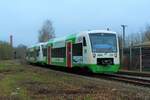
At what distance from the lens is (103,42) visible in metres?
31.1

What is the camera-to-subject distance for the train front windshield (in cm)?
3070

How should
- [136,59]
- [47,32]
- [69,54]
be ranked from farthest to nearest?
[47,32] → [136,59] → [69,54]

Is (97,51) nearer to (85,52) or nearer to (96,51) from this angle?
(96,51)

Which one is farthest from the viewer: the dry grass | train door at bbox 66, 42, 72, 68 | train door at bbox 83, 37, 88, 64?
train door at bbox 66, 42, 72, 68

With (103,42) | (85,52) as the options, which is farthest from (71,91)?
(103,42)

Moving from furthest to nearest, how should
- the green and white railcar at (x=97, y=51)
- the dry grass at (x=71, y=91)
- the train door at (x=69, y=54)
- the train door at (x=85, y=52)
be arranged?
the train door at (x=69, y=54) < the train door at (x=85, y=52) < the green and white railcar at (x=97, y=51) < the dry grass at (x=71, y=91)

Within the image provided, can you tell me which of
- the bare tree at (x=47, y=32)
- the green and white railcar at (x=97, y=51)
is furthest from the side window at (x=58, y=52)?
the bare tree at (x=47, y=32)

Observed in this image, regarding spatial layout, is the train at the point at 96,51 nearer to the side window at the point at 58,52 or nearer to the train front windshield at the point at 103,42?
the train front windshield at the point at 103,42

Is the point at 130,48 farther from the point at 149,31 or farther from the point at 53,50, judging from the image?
the point at 149,31

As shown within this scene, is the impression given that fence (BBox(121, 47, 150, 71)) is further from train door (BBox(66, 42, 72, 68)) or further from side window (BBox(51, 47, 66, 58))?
side window (BBox(51, 47, 66, 58))

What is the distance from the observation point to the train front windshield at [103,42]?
30703 millimetres

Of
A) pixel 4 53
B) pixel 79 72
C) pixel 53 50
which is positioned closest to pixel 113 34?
pixel 79 72

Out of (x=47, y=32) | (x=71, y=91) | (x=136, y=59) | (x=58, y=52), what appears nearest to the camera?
(x=71, y=91)

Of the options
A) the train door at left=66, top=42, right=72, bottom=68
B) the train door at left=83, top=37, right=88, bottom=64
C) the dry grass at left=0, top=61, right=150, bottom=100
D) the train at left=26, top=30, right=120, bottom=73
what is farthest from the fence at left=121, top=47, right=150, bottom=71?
the dry grass at left=0, top=61, right=150, bottom=100
